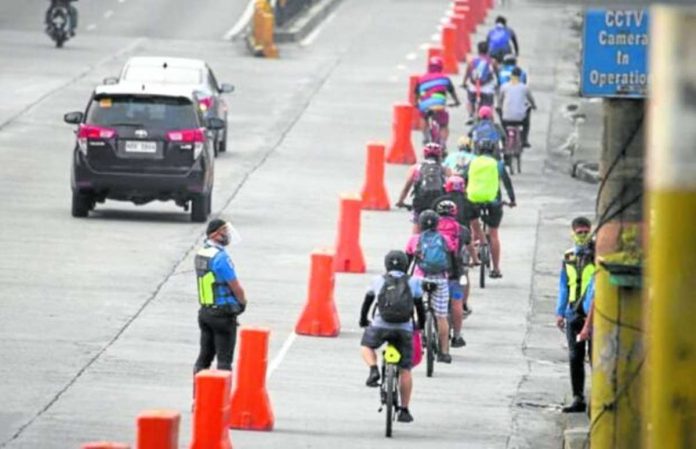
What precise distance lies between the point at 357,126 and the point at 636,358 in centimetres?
3009

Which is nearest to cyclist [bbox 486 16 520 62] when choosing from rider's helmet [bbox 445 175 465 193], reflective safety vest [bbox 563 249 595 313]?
rider's helmet [bbox 445 175 465 193]

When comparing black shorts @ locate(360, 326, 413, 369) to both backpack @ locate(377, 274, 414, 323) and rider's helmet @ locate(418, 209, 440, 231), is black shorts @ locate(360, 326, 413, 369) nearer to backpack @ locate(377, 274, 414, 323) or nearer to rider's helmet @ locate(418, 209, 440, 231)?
backpack @ locate(377, 274, 414, 323)

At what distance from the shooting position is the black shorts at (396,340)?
17984mm

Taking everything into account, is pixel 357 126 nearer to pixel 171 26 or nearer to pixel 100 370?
pixel 171 26

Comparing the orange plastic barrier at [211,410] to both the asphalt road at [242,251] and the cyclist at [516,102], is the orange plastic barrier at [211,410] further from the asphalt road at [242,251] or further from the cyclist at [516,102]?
the cyclist at [516,102]

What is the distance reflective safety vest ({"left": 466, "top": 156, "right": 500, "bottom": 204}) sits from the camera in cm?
2588

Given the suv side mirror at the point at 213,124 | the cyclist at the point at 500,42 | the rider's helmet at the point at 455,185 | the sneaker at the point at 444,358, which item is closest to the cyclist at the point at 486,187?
the rider's helmet at the point at 455,185

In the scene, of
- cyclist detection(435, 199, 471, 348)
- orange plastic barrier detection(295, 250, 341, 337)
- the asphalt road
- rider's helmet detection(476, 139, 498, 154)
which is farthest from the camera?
rider's helmet detection(476, 139, 498, 154)

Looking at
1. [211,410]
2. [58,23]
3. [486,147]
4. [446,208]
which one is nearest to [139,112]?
[486,147]

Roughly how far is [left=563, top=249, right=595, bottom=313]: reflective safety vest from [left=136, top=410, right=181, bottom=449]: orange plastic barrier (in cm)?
660

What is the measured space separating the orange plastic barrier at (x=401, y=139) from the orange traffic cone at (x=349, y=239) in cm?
917

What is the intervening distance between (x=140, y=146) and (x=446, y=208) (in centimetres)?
869

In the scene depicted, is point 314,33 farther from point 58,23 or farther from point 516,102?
point 516,102

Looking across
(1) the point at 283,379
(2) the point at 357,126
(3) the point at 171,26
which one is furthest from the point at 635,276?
(3) the point at 171,26
